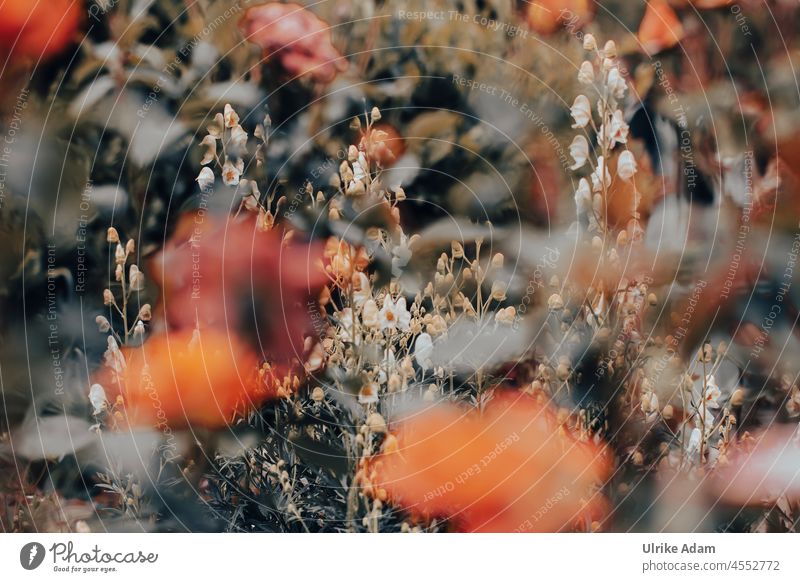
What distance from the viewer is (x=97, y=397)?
2.99 feet

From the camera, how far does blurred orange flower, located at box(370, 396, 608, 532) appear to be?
92 cm

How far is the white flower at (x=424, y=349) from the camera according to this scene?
36.3 inches

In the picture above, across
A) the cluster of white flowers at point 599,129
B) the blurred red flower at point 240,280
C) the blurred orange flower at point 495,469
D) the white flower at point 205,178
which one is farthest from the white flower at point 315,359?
the cluster of white flowers at point 599,129

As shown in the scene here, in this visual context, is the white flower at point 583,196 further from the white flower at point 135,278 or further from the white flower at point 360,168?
the white flower at point 135,278

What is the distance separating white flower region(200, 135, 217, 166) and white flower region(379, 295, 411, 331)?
0.26 metres

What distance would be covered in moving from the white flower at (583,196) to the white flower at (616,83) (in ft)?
0.35

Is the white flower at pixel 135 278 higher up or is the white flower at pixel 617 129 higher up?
the white flower at pixel 617 129

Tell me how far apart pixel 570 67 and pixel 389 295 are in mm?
335

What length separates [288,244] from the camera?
36.0 inches
